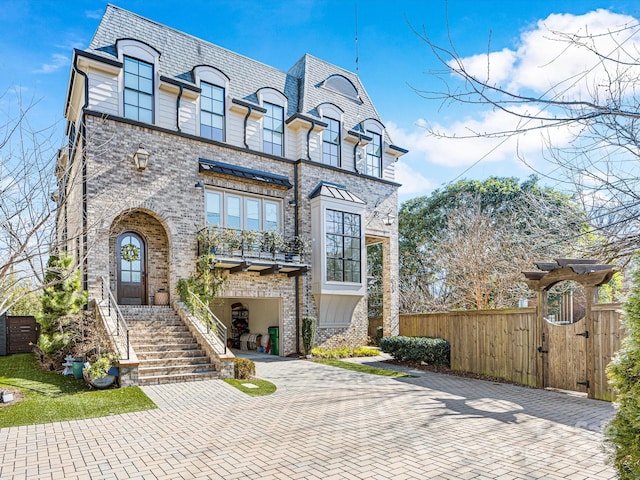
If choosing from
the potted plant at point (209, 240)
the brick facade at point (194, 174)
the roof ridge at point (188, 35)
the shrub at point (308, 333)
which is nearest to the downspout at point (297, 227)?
the brick facade at point (194, 174)

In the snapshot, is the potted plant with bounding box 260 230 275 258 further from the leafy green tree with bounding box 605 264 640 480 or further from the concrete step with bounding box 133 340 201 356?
the leafy green tree with bounding box 605 264 640 480

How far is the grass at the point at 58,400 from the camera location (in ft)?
22.7

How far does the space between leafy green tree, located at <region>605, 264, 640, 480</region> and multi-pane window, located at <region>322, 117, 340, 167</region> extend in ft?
46.0

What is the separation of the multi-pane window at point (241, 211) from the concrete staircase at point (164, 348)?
3477mm

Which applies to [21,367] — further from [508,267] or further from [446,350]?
[508,267]

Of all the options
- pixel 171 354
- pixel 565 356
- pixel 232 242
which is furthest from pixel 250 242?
pixel 565 356

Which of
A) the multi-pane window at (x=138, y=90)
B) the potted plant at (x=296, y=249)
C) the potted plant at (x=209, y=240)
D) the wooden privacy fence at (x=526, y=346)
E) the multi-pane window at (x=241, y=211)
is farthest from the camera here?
the potted plant at (x=296, y=249)

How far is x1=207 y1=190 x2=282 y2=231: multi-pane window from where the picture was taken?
1423 cm

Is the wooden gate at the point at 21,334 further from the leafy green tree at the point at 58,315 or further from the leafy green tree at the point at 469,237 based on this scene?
the leafy green tree at the point at 469,237

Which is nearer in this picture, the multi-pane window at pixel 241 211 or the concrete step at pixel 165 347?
the concrete step at pixel 165 347

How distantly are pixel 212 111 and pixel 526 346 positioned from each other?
11.8m

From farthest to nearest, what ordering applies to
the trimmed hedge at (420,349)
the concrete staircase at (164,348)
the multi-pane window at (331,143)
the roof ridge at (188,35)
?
the multi-pane window at (331,143), the roof ridge at (188,35), the trimmed hedge at (420,349), the concrete staircase at (164,348)

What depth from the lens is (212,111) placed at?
14.7 m

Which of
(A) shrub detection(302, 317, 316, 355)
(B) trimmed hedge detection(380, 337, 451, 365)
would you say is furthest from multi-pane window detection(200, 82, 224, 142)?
(B) trimmed hedge detection(380, 337, 451, 365)
